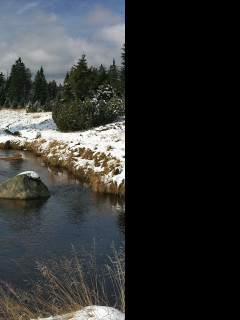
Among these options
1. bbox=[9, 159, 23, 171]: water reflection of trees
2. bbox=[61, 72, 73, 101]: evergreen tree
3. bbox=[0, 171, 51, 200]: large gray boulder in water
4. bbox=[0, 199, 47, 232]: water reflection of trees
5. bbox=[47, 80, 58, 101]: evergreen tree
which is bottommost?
bbox=[0, 199, 47, 232]: water reflection of trees

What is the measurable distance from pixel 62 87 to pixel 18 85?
23.7 feet

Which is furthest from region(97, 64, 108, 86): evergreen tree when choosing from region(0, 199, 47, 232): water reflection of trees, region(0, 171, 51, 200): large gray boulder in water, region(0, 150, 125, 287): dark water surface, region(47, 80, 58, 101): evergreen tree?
region(47, 80, 58, 101): evergreen tree

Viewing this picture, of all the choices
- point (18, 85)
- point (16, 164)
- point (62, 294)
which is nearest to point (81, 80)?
point (16, 164)

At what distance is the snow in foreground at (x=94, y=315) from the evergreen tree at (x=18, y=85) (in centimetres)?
5195

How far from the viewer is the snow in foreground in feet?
10.6

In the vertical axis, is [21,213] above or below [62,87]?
below

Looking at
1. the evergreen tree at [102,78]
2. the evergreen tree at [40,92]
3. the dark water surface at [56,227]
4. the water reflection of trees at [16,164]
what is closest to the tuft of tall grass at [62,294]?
the dark water surface at [56,227]

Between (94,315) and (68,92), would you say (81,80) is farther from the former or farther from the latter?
(94,315)

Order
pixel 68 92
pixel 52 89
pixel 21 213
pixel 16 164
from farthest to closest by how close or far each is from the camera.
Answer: pixel 52 89, pixel 68 92, pixel 16 164, pixel 21 213

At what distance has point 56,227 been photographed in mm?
7879

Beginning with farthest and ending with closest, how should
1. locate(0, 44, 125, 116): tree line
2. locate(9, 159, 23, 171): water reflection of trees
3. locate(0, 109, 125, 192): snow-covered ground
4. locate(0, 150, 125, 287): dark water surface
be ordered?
locate(0, 44, 125, 116): tree line → locate(9, 159, 23, 171): water reflection of trees → locate(0, 109, 125, 192): snow-covered ground → locate(0, 150, 125, 287): dark water surface

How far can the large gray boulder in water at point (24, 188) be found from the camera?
33.3 feet

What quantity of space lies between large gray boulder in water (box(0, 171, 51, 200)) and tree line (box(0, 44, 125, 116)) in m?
14.5

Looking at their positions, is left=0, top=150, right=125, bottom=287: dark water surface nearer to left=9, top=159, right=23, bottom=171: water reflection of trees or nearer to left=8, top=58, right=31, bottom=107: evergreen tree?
left=9, top=159, right=23, bottom=171: water reflection of trees
